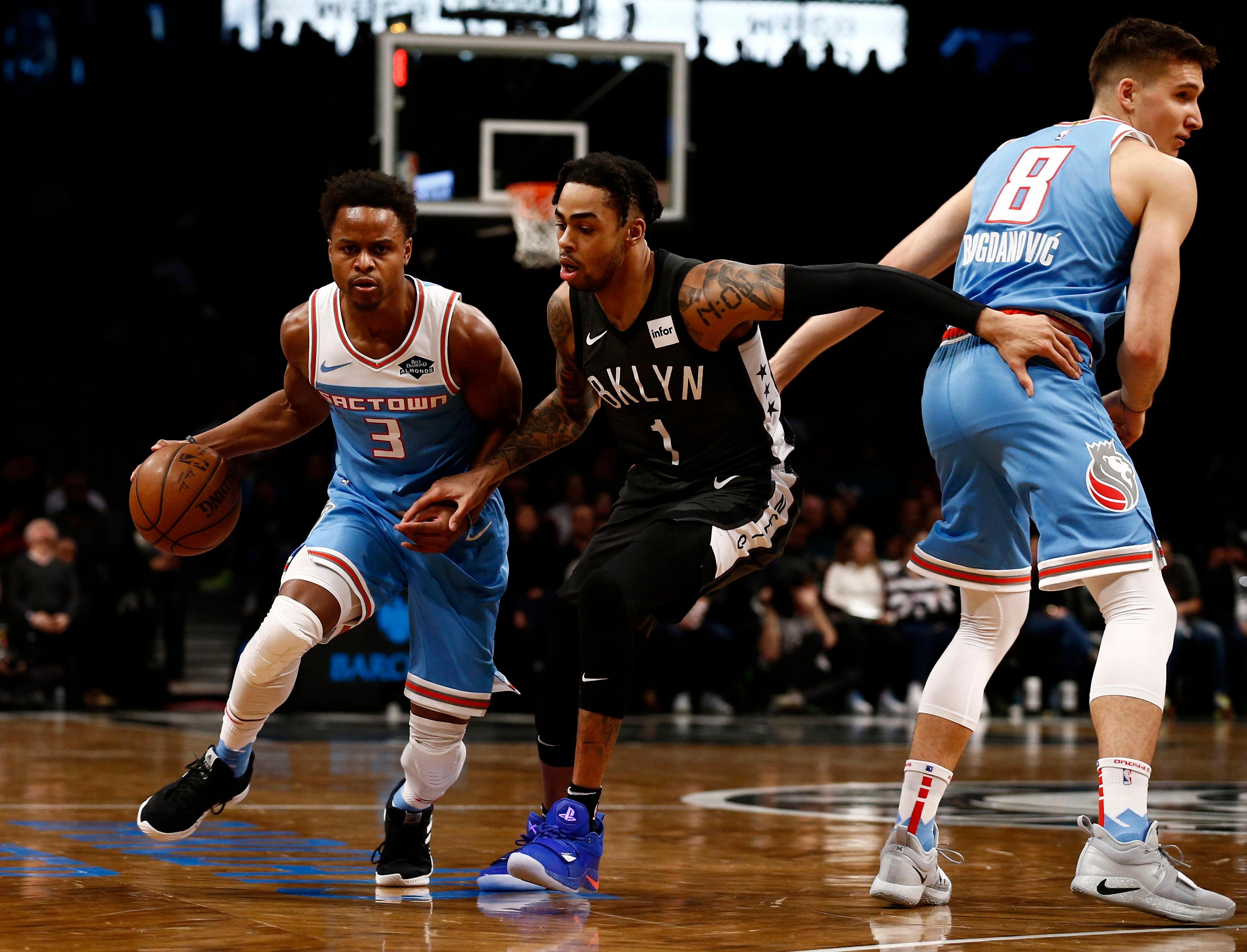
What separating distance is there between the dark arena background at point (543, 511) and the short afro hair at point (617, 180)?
5.63ft

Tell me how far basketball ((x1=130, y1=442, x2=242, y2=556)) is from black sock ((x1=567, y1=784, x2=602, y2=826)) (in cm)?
126

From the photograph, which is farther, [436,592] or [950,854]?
[436,592]

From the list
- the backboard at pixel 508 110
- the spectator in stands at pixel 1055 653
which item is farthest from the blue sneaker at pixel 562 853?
the spectator in stands at pixel 1055 653

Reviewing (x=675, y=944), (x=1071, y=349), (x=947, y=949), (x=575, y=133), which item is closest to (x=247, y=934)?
(x=675, y=944)

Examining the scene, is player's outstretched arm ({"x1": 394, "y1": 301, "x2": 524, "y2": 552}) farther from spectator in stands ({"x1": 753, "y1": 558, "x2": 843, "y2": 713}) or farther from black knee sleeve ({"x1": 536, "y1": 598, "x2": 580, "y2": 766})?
spectator in stands ({"x1": 753, "y1": 558, "x2": 843, "y2": 713})

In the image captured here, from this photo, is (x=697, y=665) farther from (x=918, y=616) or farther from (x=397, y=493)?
(x=397, y=493)

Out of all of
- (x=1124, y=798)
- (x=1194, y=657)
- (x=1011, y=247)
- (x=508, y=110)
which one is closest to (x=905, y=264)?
(x=1011, y=247)

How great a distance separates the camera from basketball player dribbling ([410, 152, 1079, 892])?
3.82 metres

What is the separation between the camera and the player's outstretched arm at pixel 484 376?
4316mm

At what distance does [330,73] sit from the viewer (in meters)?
17.7

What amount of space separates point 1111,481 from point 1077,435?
0.42ft

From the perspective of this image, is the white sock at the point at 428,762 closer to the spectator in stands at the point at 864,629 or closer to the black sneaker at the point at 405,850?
the black sneaker at the point at 405,850

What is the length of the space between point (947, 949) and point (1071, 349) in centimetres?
A: 139

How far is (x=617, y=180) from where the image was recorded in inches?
159
